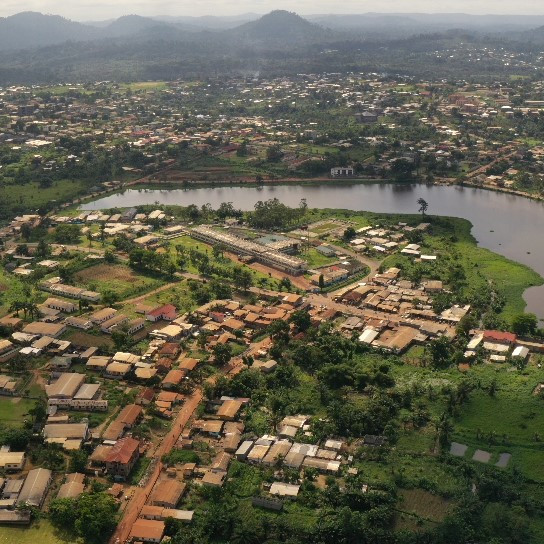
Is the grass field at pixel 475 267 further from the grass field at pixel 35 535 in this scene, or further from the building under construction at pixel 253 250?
the grass field at pixel 35 535

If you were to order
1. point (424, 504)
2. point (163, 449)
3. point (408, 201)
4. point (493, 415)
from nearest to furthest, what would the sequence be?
point (424, 504) → point (163, 449) → point (493, 415) → point (408, 201)

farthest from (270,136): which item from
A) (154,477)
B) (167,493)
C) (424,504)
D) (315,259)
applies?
(424,504)

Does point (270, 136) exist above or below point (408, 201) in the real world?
above

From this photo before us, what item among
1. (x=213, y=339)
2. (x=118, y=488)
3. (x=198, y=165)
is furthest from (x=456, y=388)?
(x=198, y=165)

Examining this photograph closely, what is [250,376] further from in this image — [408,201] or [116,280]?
[408,201]

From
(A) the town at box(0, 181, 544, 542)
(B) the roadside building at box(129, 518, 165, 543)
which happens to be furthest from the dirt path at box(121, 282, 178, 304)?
(B) the roadside building at box(129, 518, 165, 543)

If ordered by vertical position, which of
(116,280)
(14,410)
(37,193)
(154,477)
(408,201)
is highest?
(37,193)

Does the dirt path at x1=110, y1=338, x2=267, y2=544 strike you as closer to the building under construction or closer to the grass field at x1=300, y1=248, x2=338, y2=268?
the building under construction
